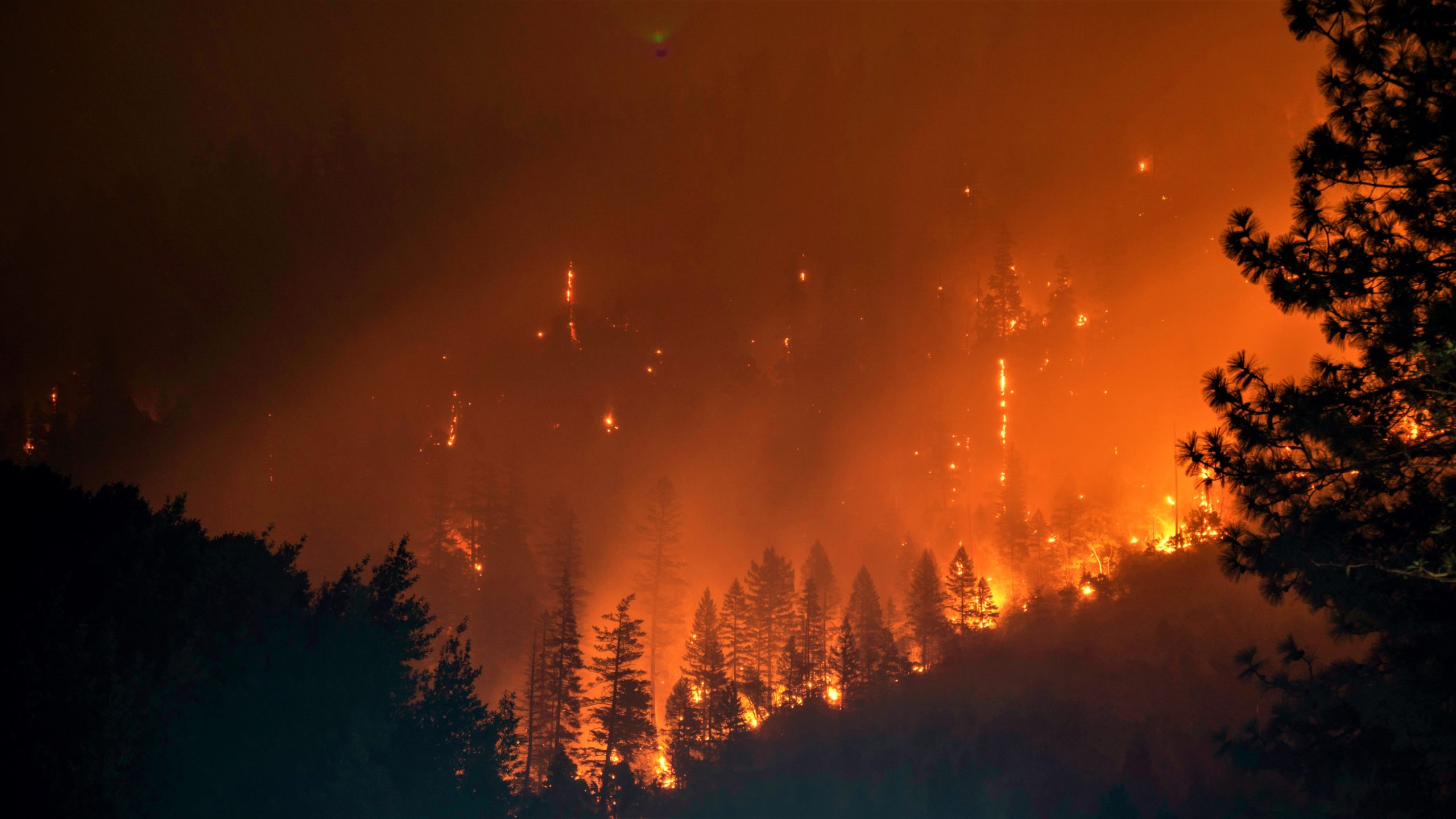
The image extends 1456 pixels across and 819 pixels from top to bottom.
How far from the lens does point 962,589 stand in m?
50.0

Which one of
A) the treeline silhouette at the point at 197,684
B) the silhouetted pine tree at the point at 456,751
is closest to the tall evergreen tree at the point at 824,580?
the silhouetted pine tree at the point at 456,751

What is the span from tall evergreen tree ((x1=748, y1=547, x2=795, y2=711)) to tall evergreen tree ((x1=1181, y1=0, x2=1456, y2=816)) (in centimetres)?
4686

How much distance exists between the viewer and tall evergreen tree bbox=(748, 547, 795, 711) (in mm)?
55188

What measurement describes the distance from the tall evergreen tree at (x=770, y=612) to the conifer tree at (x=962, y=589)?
1330 cm

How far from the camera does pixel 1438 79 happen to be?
8.15 m

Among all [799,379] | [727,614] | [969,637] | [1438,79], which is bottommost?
[1438,79]

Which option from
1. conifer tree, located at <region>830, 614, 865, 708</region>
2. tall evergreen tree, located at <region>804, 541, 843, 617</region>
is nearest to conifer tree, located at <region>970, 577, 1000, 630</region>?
conifer tree, located at <region>830, 614, 865, 708</region>

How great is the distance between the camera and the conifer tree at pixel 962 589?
49.7 m

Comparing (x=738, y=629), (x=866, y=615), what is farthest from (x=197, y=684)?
(x=738, y=629)

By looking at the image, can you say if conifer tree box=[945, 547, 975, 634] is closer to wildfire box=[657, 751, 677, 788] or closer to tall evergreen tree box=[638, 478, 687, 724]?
wildfire box=[657, 751, 677, 788]

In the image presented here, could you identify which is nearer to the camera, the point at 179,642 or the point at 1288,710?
the point at 1288,710

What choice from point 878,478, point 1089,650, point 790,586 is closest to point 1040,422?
point 878,478

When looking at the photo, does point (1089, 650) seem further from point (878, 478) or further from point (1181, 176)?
point (1181, 176)

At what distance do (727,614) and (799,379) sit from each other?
85.4 meters
